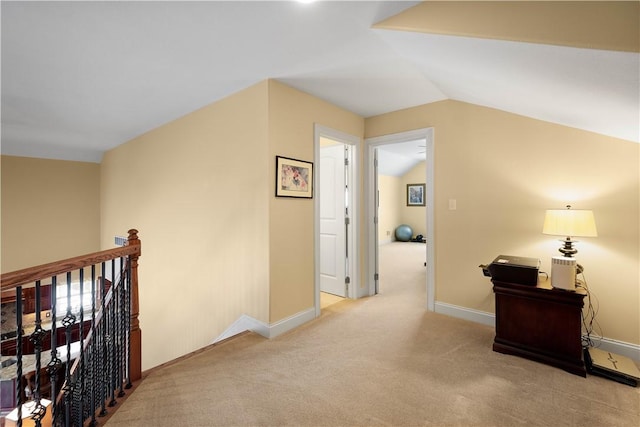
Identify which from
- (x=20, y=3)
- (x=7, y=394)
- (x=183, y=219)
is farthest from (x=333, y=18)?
(x=7, y=394)

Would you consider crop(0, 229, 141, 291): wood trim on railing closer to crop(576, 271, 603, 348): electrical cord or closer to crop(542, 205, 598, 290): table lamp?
crop(542, 205, 598, 290): table lamp

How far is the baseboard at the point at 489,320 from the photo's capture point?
7.48 feet

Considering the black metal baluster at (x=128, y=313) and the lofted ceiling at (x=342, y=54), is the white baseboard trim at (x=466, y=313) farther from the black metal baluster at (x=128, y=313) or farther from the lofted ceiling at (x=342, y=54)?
the black metal baluster at (x=128, y=313)

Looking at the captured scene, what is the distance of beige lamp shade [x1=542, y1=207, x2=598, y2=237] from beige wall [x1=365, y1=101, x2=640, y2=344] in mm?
361

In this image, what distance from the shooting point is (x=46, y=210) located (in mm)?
5270

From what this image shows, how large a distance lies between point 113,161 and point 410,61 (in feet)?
17.8

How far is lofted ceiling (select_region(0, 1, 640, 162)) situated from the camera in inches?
53.6

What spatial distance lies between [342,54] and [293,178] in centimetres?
117

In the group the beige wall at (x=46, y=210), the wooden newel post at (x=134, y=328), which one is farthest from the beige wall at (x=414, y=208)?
the wooden newel post at (x=134, y=328)

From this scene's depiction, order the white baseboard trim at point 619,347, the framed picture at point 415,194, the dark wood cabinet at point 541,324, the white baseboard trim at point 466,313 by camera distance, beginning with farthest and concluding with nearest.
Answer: the framed picture at point 415,194 → the white baseboard trim at point 466,313 → the white baseboard trim at point 619,347 → the dark wood cabinet at point 541,324

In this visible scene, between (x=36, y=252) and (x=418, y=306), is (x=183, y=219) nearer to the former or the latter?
(x=418, y=306)

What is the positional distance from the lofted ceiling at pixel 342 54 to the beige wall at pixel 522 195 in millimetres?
187

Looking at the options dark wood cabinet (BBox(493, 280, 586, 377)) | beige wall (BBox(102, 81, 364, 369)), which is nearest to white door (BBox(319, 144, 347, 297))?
beige wall (BBox(102, 81, 364, 369))

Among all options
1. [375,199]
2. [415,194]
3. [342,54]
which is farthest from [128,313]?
[415,194]
